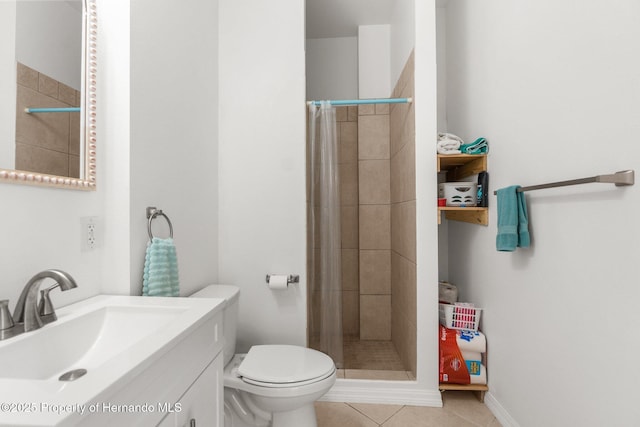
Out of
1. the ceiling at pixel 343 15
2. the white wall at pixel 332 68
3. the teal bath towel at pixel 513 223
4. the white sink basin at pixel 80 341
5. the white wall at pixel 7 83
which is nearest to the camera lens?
the white sink basin at pixel 80 341

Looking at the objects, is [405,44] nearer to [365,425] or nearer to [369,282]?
[369,282]

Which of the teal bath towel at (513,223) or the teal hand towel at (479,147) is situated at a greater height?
the teal hand towel at (479,147)

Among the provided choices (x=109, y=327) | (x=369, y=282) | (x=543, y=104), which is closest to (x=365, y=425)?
(x=369, y=282)

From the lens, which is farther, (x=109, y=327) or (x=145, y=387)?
(x=109, y=327)

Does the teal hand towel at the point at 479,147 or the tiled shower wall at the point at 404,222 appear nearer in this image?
the teal hand towel at the point at 479,147

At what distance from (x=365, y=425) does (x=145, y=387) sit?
Result: 1.39 m

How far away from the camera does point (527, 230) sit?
4.53 feet

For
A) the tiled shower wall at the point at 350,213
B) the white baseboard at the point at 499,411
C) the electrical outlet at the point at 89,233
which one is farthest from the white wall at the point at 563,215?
the electrical outlet at the point at 89,233

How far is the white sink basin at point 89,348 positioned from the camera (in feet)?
1.65

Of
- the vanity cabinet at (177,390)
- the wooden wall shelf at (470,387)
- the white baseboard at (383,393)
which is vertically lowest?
the white baseboard at (383,393)

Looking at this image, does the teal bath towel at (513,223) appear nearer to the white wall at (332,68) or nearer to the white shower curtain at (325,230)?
the white shower curtain at (325,230)

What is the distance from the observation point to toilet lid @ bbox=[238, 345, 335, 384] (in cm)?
134

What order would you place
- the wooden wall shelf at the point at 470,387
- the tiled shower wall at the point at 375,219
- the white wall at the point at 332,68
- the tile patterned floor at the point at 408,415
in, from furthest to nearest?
1. the white wall at the point at 332,68
2. the tiled shower wall at the point at 375,219
3. the wooden wall shelf at the point at 470,387
4. the tile patterned floor at the point at 408,415

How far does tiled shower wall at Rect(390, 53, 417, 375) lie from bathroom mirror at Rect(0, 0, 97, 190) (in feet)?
5.33
